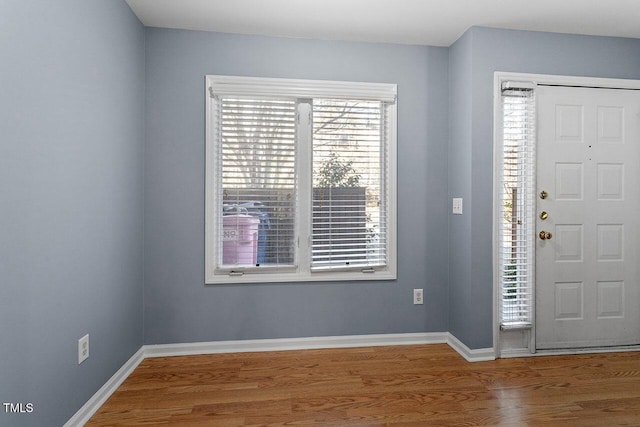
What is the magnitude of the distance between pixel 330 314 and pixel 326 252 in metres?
0.51

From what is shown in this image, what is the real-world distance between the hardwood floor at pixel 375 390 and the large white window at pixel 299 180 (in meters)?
0.64

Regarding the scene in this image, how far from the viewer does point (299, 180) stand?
280 cm

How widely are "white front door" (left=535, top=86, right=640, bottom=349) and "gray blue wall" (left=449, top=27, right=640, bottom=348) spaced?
0.79 feet

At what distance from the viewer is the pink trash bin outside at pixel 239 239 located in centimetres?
274

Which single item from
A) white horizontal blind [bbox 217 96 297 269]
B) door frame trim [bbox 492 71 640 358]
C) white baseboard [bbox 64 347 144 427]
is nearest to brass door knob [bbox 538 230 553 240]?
door frame trim [bbox 492 71 640 358]

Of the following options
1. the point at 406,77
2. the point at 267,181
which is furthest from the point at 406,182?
the point at 267,181

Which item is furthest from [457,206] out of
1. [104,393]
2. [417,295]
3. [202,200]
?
[104,393]

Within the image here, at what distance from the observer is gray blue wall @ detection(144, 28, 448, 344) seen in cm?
266

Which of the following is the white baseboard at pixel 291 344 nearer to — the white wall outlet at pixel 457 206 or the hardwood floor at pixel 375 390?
the hardwood floor at pixel 375 390

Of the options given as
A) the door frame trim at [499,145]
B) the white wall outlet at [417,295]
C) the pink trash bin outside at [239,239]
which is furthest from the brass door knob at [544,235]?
the pink trash bin outside at [239,239]

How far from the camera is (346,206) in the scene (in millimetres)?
2865

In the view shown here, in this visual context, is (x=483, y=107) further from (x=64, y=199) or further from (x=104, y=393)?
(x=104, y=393)

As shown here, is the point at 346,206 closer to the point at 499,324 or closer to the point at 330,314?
the point at 330,314

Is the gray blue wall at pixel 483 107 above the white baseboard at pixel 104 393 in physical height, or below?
above
